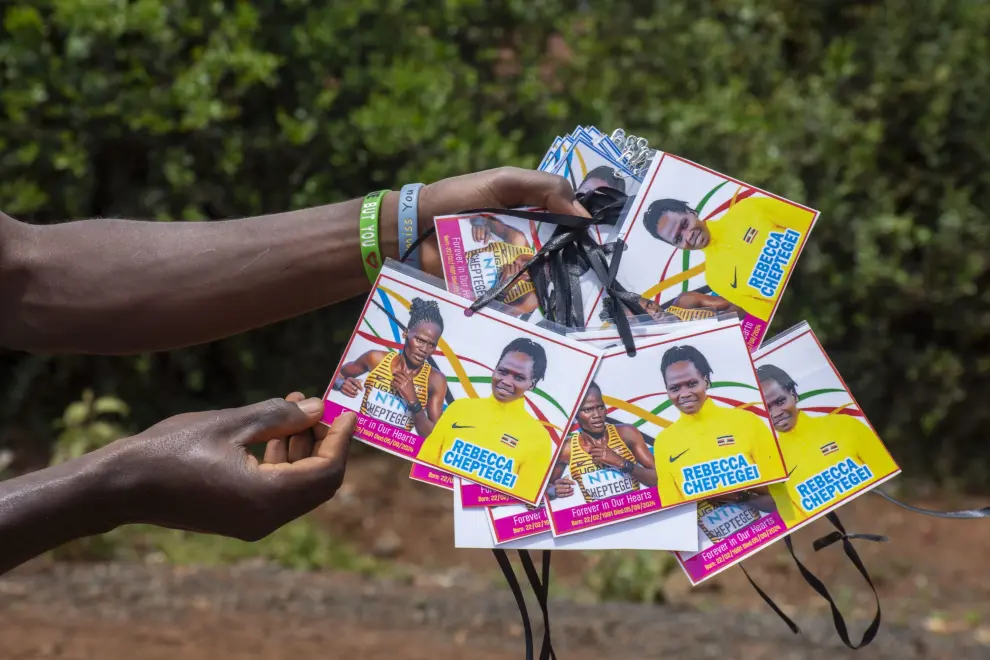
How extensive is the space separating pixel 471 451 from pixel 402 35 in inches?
141

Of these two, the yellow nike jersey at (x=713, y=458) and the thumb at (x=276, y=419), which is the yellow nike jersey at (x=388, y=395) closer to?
the thumb at (x=276, y=419)

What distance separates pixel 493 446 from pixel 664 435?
0.27 metres

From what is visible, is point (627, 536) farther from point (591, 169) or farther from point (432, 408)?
point (591, 169)

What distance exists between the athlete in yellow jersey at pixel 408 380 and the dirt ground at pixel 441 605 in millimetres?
1878

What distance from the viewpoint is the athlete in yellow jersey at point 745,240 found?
5.97 feet

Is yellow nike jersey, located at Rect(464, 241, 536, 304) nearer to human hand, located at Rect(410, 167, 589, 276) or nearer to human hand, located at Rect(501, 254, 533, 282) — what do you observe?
human hand, located at Rect(501, 254, 533, 282)

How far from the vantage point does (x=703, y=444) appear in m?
1.78

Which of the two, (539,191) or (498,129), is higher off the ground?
(498,129)

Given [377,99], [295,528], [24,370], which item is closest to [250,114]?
[377,99]

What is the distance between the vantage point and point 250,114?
5.02 meters

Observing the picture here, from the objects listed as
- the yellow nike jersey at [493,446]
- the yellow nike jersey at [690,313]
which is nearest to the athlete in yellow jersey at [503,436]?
the yellow nike jersey at [493,446]

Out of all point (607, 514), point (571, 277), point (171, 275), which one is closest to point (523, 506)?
point (607, 514)

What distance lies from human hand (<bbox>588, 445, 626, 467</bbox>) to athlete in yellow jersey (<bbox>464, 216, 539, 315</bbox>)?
0.25 meters

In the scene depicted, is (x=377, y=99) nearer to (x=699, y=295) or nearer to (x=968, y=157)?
(x=968, y=157)
